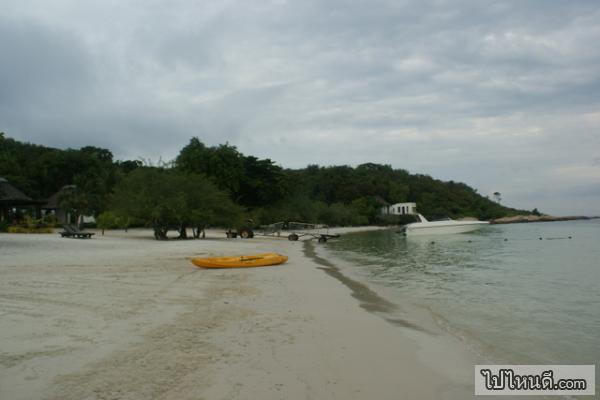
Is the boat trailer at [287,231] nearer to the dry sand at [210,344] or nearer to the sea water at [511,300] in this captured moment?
the sea water at [511,300]

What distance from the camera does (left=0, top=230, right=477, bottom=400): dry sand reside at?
16.5 ft

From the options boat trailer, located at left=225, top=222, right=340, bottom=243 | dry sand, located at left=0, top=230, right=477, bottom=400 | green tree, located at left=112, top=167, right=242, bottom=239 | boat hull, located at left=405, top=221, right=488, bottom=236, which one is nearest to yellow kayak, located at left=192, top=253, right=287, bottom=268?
dry sand, located at left=0, top=230, right=477, bottom=400

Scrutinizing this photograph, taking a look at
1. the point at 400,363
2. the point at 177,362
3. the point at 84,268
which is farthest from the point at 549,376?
the point at 84,268

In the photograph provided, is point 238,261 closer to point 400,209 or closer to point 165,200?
point 165,200

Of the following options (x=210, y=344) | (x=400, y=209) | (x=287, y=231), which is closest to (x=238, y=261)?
(x=210, y=344)

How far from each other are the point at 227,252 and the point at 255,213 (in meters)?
31.1

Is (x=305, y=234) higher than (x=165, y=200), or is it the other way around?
(x=165, y=200)

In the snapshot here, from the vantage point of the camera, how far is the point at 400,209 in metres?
101

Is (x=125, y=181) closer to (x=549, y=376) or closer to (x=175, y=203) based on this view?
(x=175, y=203)

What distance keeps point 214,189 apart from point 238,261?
22271 millimetres

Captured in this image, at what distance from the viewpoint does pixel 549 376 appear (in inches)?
252

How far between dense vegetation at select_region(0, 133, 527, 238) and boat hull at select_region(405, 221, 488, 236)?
16.1 metres

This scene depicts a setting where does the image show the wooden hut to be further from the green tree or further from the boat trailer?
the boat trailer

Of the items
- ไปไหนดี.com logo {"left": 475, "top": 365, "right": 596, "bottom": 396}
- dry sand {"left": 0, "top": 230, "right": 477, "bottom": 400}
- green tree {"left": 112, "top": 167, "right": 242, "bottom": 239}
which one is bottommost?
ไปไหนดี.com logo {"left": 475, "top": 365, "right": 596, "bottom": 396}
